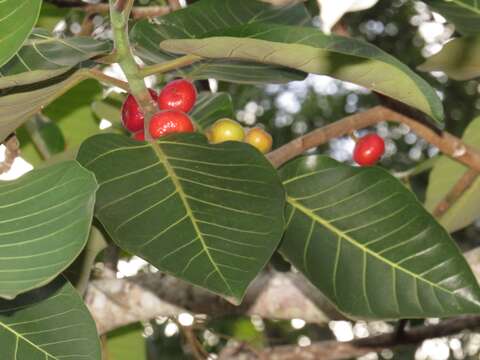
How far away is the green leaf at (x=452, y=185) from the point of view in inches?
57.3

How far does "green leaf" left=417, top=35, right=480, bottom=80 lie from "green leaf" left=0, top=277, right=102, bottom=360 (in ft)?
1.97

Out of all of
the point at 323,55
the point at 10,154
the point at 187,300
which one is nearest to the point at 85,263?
the point at 187,300

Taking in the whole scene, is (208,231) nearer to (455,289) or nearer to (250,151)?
(250,151)

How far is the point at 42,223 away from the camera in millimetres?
919

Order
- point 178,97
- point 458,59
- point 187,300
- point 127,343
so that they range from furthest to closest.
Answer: point 127,343, point 187,300, point 458,59, point 178,97

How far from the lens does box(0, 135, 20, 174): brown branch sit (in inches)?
58.1

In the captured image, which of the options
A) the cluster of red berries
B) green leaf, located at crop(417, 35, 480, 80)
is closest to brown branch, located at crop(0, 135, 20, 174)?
the cluster of red berries

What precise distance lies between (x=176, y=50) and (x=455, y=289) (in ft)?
1.51

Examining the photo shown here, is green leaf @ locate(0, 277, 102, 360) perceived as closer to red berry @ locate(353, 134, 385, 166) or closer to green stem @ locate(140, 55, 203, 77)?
green stem @ locate(140, 55, 203, 77)

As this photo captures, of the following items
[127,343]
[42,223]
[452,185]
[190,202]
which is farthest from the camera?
[127,343]

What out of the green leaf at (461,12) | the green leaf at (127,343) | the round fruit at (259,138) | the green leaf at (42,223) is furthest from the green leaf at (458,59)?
the green leaf at (127,343)

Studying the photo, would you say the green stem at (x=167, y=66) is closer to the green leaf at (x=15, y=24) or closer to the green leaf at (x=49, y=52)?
the green leaf at (x=49, y=52)

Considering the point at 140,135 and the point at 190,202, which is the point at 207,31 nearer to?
the point at 140,135

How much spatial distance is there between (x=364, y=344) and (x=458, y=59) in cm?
62
